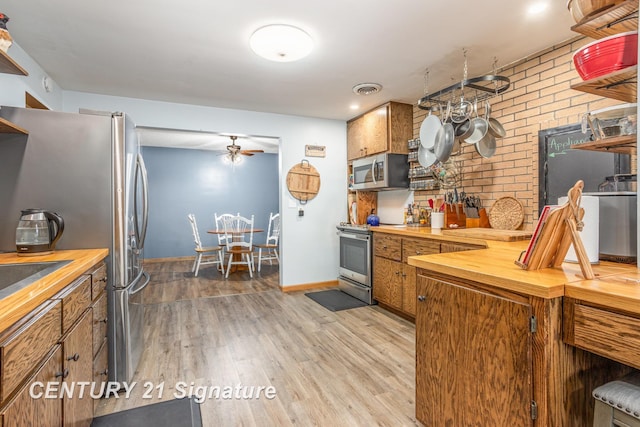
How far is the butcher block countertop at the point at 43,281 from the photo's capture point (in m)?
0.89

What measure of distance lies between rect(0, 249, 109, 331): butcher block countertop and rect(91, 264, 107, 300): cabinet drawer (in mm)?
61

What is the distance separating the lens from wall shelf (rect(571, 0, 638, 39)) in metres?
1.28

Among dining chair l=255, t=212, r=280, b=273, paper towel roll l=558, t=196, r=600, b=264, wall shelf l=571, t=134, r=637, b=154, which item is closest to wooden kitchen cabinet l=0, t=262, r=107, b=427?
paper towel roll l=558, t=196, r=600, b=264

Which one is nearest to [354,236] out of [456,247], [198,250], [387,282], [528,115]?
[387,282]

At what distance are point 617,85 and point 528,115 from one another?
4.66ft

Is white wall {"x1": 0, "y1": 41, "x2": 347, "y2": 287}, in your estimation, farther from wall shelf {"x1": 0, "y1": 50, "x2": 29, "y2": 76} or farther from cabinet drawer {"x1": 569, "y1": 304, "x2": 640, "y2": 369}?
cabinet drawer {"x1": 569, "y1": 304, "x2": 640, "y2": 369}

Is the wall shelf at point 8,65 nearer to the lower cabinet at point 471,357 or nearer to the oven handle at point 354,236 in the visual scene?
the lower cabinet at point 471,357

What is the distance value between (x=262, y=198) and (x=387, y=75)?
474 cm

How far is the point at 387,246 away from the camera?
3.41 metres

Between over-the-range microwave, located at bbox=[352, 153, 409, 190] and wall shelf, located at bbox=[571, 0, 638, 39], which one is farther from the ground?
wall shelf, located at bbox=[571, 0, 638, 39]

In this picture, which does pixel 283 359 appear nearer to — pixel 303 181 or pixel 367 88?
pixel 303 181

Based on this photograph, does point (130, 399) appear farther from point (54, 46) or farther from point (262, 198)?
point (262, 198)

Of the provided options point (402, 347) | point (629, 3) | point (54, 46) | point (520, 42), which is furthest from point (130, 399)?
point (520, 42)

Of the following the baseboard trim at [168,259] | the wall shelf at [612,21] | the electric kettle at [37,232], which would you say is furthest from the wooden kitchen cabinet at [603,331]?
the baseboard trim at [168,259]
